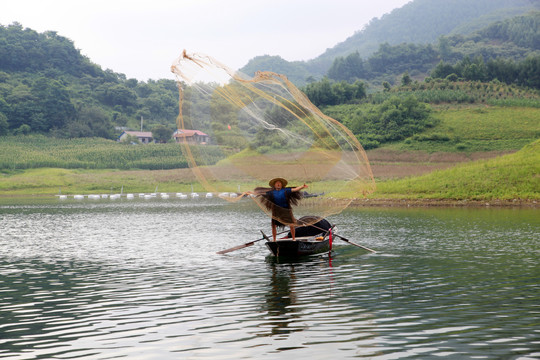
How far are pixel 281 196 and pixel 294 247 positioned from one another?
320 centimetres

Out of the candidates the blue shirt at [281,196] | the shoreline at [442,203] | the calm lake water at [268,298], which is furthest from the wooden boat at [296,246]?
the shoreline at [442,203]

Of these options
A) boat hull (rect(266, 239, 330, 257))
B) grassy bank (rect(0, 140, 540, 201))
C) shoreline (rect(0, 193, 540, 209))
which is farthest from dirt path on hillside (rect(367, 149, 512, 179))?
boat hull (rect(266, 239, 330, 257))

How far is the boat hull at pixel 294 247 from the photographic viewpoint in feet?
89.0

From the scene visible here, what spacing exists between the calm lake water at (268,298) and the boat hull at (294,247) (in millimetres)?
564

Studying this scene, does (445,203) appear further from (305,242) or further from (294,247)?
(294,247)

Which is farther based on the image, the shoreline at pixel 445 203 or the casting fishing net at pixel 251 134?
the shoreline at pixel 445 203

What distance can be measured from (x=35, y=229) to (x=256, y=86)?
27.3m

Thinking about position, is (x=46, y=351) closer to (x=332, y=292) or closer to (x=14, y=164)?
(x=332, y=292)

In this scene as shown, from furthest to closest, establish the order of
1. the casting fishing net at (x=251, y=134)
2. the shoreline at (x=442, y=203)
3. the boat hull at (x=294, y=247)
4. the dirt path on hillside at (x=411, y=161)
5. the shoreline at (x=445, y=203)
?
1. the dirt path on hillside at (x=411, y=161)
2. the shoreline at (x=442, y=203)
3. the shoreline at (x=445, y=203)
4. the boat hull at (x=294, y=247)
5. the casting fishing net at (x=251, y=134)

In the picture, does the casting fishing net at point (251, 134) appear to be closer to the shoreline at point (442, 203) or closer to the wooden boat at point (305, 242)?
the wooden boat at point (305, 242)

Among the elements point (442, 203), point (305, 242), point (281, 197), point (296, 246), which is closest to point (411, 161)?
point (442, 203)

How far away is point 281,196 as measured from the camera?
25.6 metres

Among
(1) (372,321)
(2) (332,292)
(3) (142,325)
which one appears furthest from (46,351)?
(2) (332,292)

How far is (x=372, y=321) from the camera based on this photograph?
1581 cm
